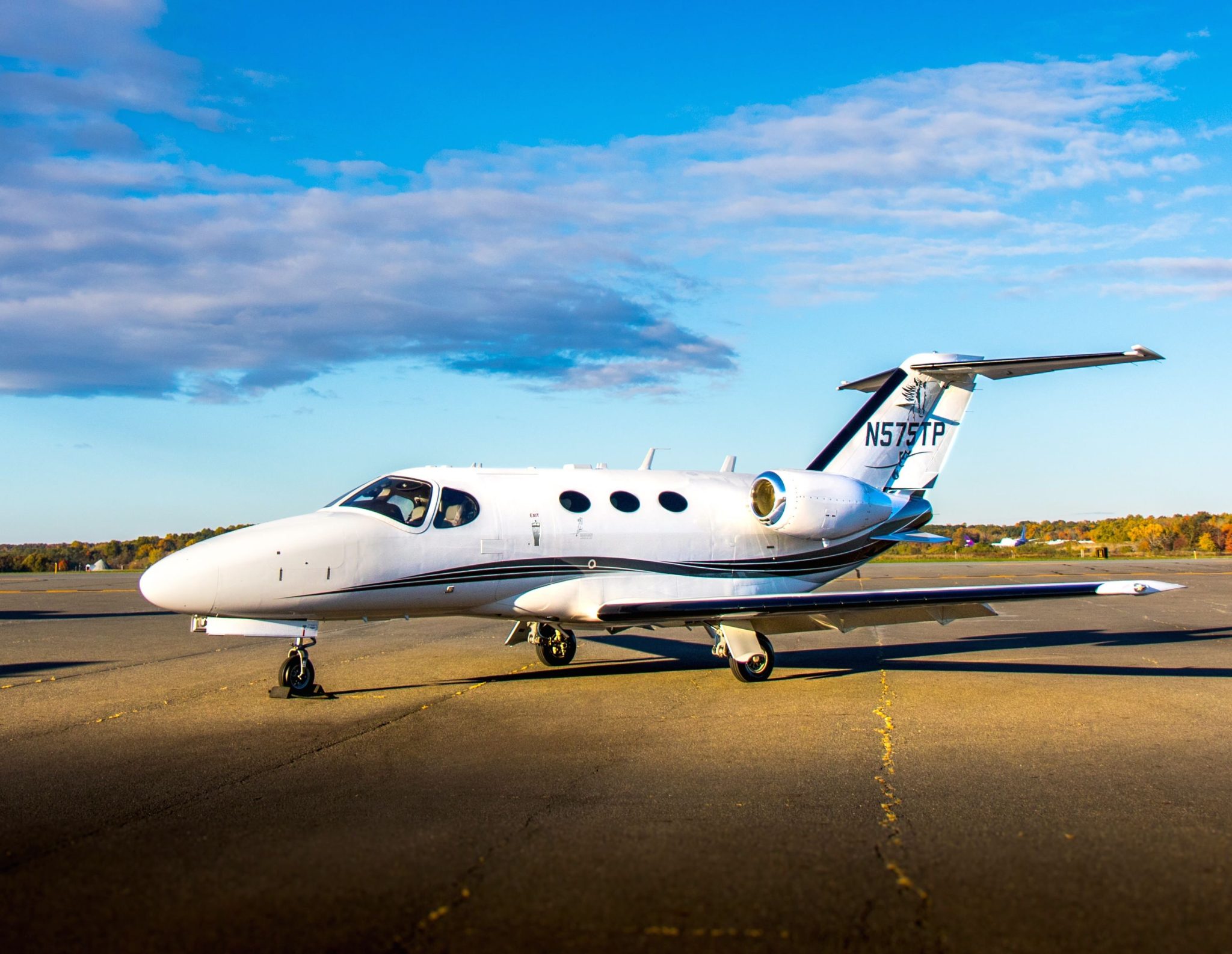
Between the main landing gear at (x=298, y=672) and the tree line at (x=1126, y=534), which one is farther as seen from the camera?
the tree line at (x=1126, y=534)

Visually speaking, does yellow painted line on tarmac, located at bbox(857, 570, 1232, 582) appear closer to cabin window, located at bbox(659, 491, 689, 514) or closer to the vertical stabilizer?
the vertical stabilizer

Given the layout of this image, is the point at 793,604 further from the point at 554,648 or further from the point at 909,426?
the point at 909,426

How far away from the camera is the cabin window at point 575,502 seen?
45.8 ft

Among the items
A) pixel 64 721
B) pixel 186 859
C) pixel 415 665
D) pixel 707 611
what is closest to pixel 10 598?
pixel 415 665

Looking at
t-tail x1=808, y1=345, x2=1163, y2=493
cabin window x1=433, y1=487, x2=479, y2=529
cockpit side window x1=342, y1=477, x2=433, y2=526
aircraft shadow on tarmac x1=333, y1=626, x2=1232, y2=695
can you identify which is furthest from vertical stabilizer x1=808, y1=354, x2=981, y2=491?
cockpit side window x1=342, y1=477, x2=433, y2=526

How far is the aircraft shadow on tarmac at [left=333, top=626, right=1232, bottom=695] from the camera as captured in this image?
1399 centimetres

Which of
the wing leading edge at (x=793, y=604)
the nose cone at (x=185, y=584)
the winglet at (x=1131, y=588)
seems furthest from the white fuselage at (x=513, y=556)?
the winglet at (x=1131, y=588)

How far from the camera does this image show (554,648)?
1518 cm

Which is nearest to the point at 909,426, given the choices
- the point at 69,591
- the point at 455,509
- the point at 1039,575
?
the point at 455,509

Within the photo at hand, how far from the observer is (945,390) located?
56.5 feet

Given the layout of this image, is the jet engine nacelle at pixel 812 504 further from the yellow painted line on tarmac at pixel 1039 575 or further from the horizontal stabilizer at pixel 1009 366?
the yellow painted line on tarmac at pixel 1039 575

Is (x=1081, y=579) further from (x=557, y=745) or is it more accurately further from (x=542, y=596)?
(x=557, y=745)

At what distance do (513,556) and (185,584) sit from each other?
160 inches

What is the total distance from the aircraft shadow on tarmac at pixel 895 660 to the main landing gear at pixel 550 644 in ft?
0.59
